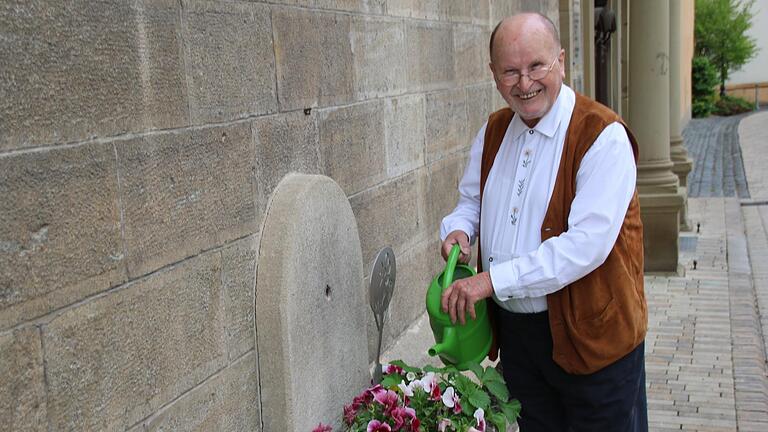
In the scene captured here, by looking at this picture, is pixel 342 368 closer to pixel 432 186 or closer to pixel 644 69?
pixel 432 186

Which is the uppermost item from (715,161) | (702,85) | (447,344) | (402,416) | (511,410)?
(447,344)

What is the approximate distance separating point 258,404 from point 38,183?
1.08m

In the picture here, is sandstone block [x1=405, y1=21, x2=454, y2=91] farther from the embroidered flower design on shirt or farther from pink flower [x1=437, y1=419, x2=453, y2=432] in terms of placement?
pink flower [x1=437, y1=419, x2=453, y2=432]

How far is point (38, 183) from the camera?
172 centimetres

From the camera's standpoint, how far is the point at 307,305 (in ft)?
8.82

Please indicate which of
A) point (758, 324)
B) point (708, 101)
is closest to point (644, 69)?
point (758, 324)

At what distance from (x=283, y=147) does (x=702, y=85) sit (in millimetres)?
36253

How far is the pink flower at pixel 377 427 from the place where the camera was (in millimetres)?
2660

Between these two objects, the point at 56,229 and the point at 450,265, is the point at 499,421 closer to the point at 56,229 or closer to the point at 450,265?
the point at 450,265

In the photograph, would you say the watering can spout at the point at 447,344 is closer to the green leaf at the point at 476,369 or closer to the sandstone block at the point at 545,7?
the green leaf at the point at 476,369

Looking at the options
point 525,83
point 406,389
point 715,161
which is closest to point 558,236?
point 525,83

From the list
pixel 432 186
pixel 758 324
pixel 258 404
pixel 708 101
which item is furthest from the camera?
pixel 708 101

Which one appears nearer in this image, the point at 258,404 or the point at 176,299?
the point at 176,299

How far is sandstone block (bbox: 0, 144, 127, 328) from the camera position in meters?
1.66
